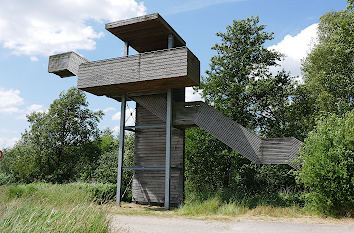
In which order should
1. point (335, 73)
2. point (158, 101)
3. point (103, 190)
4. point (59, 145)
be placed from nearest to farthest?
point (158, 101) → point (103, 190) → point (335, 73) → point (59, 145)

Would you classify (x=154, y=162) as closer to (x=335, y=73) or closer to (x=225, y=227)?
(x=225, y=227)

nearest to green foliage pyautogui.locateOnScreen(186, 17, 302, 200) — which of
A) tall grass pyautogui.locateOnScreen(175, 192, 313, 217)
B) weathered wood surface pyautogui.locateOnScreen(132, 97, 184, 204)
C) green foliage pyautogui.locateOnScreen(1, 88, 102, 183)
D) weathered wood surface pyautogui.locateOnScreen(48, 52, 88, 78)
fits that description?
weathered wood surface pyautogui.locateOnScreen(132, 97, 184, 204)

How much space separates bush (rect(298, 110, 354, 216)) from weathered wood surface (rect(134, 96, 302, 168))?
1.56 metres

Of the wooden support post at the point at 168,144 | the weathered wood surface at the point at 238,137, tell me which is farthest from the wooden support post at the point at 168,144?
the weathered wood surface at the point at 238,137

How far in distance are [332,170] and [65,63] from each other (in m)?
13.3

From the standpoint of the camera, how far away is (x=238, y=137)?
44.1 ft

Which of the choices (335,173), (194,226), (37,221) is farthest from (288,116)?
(37,221)

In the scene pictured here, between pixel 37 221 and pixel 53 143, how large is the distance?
21.2 m

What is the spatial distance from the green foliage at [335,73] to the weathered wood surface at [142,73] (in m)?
9.30

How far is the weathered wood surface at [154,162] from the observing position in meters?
15.6

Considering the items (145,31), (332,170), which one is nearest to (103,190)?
(145,31)

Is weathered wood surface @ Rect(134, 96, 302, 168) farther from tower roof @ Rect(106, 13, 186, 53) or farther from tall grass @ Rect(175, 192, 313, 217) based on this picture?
tower roof @ Rect(106, 13, 186, 53)

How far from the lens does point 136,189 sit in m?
16.5

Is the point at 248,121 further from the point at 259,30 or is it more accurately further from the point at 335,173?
the point at 335,173
